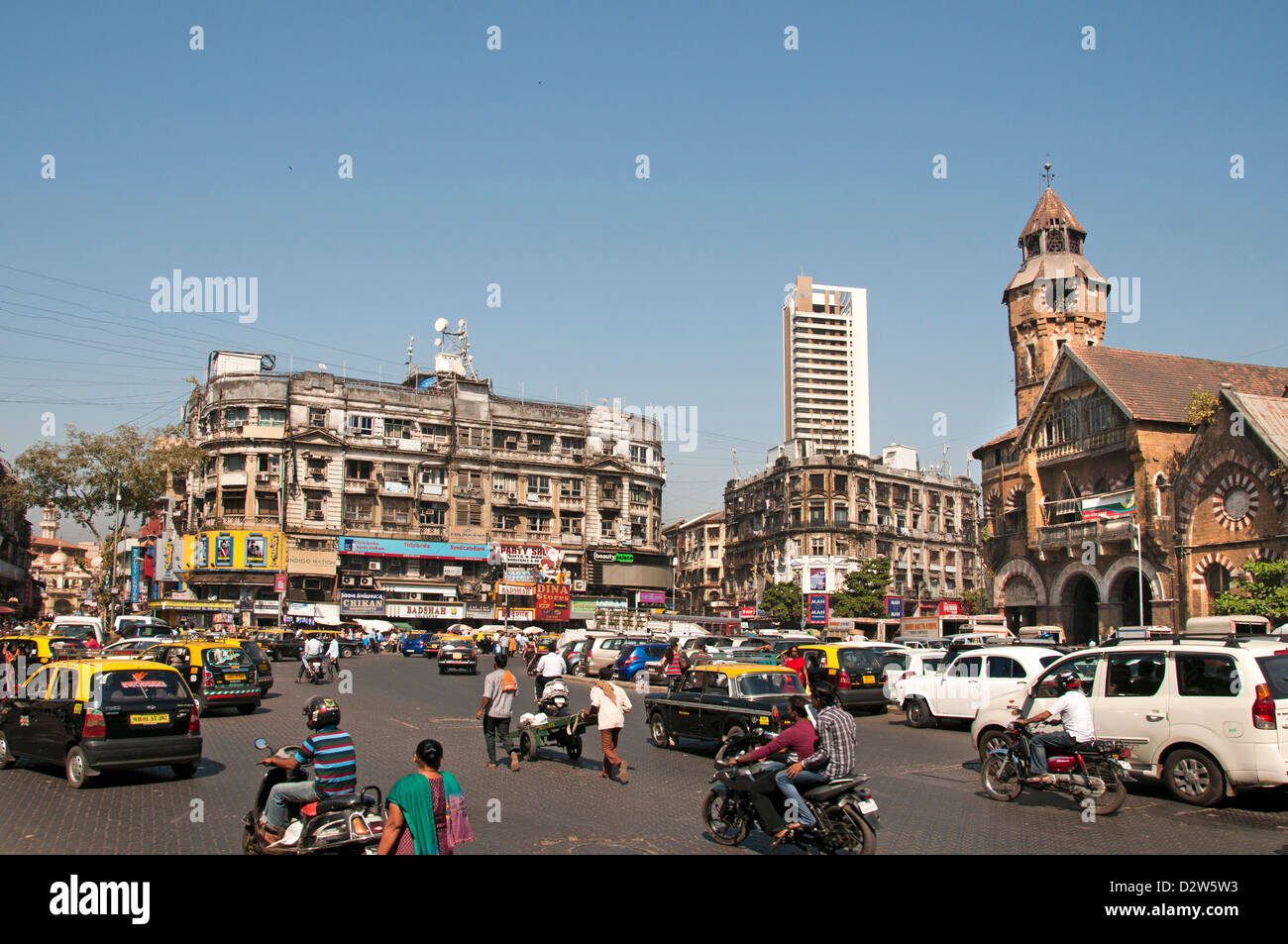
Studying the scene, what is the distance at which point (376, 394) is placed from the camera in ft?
250

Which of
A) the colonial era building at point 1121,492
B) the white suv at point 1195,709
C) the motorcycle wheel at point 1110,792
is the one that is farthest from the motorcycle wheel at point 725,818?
the colonial era building at point 1121,492

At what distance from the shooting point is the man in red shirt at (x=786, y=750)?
362 inches

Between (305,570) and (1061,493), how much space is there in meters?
49.2

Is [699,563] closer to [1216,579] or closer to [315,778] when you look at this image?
[1216,579]

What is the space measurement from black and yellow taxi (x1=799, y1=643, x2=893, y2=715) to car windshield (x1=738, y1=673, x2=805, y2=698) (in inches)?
234

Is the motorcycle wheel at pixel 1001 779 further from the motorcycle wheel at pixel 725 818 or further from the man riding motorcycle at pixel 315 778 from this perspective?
the man riding motorcycle at pixel 315 778

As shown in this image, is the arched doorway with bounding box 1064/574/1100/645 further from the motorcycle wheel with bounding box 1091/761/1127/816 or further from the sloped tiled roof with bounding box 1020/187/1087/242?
the motorcycle wheel with bounding box 1091/761/1127/816

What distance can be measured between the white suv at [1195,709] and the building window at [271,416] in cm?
6694

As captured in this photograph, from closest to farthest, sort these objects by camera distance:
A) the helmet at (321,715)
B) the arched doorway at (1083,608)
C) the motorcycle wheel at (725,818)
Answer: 1. the helmet at (321,715)
2. the motorcycle wheel at (725,818)
3. the arched doorway at (1083,608)

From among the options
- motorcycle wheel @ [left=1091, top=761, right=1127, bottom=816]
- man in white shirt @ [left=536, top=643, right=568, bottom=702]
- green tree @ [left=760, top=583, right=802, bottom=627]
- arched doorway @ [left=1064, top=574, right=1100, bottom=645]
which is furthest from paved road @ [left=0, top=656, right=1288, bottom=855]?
green tree @ [left=760, top=583, right=802, bottom=627]

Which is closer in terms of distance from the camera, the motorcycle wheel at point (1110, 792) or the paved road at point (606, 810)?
the paved road at point (606, 810)

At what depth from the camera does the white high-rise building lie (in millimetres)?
146750
